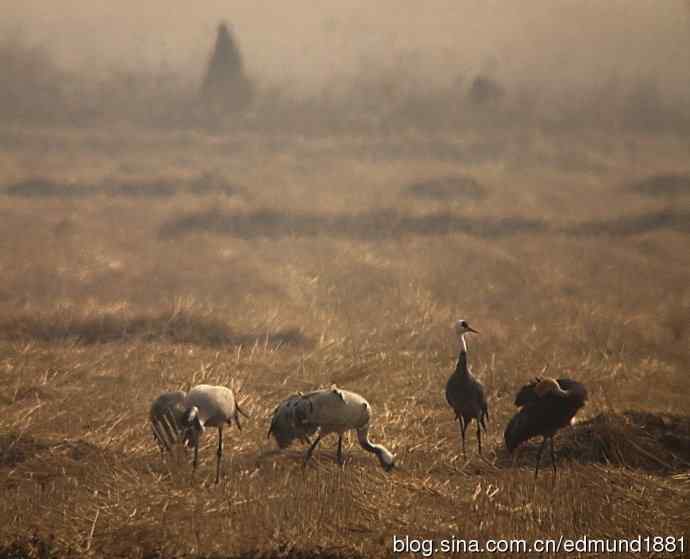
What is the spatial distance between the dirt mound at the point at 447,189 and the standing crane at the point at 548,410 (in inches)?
638

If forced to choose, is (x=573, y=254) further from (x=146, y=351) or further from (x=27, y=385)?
(x=27, y=385)

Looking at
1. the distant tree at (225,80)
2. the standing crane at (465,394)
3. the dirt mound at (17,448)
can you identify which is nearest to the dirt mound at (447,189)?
the distant tree at (225,80)

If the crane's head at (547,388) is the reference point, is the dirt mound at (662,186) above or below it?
A: below

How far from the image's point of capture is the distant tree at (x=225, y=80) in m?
34.0

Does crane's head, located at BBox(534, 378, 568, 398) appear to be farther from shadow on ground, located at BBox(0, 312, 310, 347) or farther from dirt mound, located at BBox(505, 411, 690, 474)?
shadow on ground, located at BBox(0, 312, 310, 347)

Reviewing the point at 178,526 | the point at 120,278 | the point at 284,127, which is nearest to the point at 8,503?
the point at 178,526

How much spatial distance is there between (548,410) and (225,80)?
1147 inches

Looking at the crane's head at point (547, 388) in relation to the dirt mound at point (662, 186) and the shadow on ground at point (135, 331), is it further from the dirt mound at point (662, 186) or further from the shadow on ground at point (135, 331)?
the dirt mound at point (662, 186)

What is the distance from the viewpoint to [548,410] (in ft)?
24.6

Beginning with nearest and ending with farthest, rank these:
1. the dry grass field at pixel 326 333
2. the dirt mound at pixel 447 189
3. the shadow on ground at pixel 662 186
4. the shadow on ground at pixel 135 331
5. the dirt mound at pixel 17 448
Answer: the dry grass field at pixel 326 333 < the dirt mound at pixel 17 448 < the shadow on ground at pixel 135 331 < the dirt mound at pixel 447 189 < the shadow on ground at pixel 662 186

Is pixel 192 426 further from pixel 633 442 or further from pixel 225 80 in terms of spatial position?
pixel 225 80

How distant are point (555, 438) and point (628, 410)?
47.8 inches

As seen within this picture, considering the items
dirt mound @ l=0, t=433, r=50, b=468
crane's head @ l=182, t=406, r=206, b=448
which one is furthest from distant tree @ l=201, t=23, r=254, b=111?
crane's head @ l=182, t=406, r=206, b=448

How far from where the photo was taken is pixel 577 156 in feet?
97.2
